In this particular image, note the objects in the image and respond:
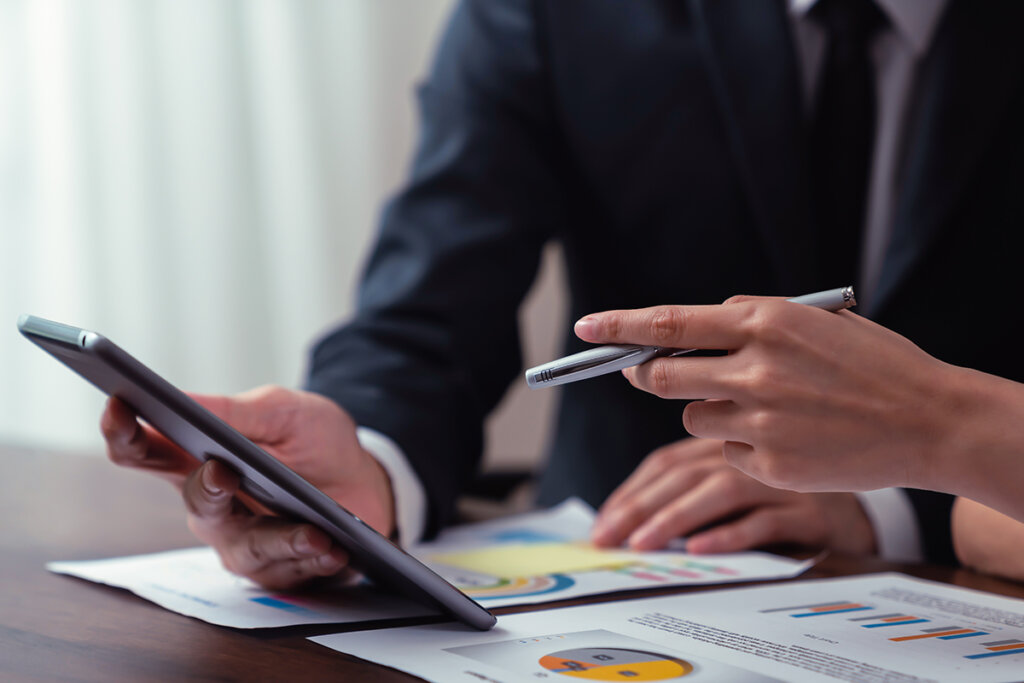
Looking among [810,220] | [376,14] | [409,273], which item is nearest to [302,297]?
[376,14]

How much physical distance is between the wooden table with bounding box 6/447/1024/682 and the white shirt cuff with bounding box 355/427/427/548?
16 cm

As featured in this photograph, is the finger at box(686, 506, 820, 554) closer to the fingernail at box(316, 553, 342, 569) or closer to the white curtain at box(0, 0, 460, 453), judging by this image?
the fingernail at box(316, 553, 342, 569)

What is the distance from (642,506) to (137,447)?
0.37 metres

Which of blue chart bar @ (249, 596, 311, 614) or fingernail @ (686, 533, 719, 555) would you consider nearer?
blue chart bar @ (249, 596, 311, 614)

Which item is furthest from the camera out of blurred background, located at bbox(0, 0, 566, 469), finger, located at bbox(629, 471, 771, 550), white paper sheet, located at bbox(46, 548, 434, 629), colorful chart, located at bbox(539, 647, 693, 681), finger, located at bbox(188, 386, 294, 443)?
blurred background, located at bbox(0, 0, 566, 469)

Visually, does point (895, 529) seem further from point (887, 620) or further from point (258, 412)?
point (258, 412)

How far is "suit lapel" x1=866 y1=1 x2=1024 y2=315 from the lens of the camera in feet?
2.95

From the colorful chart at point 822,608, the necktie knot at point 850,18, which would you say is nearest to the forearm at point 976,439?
the colorful chart at point 822,608

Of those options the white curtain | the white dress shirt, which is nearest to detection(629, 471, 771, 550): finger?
the white dress shirt

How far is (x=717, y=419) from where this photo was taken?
46cm

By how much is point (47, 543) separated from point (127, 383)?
1.12ft

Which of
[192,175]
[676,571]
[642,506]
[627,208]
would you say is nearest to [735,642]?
[676,571]

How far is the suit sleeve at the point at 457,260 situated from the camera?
2.68 ft

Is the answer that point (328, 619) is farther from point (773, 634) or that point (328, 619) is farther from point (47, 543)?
point (47, 543)
